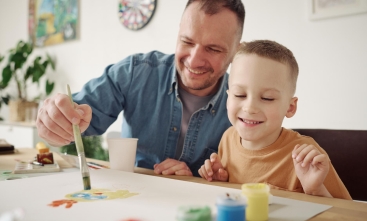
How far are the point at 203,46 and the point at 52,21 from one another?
9.79 ft

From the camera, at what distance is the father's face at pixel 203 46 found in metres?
1.38

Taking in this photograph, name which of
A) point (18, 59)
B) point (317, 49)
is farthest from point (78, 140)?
point (18, 59)

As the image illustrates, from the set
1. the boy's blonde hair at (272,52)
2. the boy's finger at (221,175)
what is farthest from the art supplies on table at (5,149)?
the boy's blonde hair at (272,52)

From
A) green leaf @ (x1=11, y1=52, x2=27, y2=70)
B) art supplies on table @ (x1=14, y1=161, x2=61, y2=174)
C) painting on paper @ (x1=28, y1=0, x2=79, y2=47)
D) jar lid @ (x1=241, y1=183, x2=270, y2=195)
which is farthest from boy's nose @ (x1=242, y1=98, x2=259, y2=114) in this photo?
green leaf @ (x1=11, y1=52, x2=27, y2=70)

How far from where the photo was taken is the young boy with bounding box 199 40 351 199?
38.6 inches

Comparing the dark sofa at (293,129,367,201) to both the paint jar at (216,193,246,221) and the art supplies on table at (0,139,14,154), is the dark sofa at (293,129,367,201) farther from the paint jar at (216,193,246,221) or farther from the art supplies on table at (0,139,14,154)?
the art supplies on table at (0,139,14,154)

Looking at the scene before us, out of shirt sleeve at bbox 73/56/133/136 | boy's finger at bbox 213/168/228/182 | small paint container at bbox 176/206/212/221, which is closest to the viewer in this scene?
small paint container at bbox 176/206/212/221

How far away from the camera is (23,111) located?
3.82 meters

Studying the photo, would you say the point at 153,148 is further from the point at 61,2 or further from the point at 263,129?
the point at 61,2

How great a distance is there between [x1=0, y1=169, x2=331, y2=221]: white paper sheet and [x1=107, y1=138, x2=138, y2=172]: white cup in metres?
0.11

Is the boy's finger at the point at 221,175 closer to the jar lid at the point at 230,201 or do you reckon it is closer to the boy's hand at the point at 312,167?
the boy's hand at the point at 312,167

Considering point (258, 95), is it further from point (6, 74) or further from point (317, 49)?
point (6, 74)

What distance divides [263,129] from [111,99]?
626 millimetres

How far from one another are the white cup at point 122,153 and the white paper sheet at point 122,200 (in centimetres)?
11
